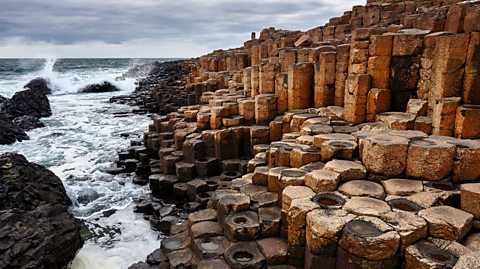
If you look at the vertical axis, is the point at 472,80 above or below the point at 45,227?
above

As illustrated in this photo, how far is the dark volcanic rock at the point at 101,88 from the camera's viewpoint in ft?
138

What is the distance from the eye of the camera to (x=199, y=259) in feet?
19.0

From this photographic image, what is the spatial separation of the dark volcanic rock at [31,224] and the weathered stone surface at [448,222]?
6.36 metres

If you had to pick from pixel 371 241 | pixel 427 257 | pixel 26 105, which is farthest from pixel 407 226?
pixel 26 105

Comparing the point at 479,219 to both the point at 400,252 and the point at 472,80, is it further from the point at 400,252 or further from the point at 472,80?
the point at 472,80

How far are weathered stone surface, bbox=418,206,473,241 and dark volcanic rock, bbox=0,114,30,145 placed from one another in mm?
18156

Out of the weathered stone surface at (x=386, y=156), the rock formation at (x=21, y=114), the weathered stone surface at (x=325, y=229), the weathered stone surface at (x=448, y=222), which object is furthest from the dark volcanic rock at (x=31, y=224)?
the rock formation at (x=21, y=114)

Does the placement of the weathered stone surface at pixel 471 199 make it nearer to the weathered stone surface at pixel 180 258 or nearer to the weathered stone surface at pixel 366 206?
the weathered stone surface at pixel 366 206

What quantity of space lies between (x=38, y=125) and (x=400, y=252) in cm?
2153

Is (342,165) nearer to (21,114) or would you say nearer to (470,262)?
(470,262)

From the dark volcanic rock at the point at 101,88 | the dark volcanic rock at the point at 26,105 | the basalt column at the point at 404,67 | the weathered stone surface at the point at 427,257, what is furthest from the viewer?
the dark volcanic rock at the point at 101,88

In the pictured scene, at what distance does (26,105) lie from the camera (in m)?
23.2

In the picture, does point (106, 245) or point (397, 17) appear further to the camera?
point (397, 17)

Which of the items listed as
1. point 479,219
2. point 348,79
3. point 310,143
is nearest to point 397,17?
point 348,79
